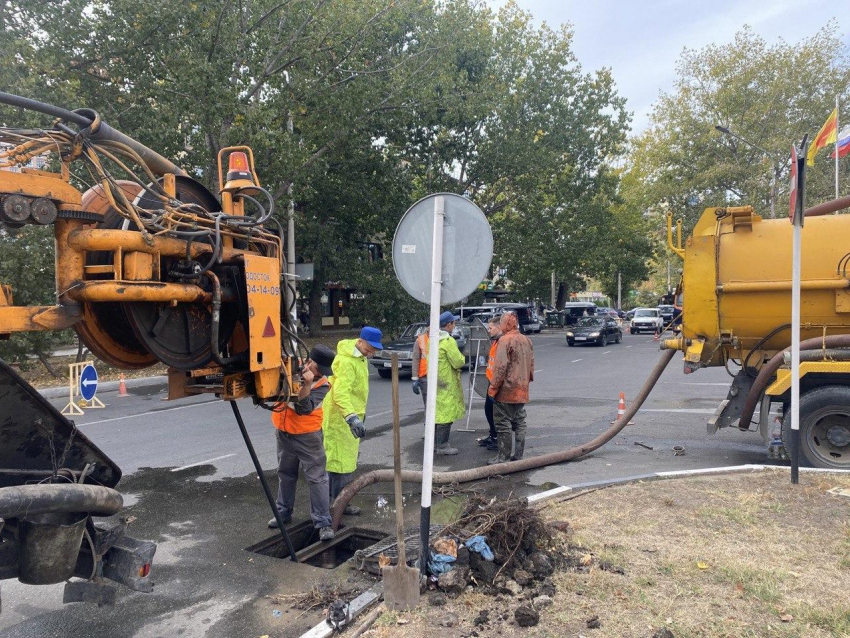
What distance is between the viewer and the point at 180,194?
3697mm

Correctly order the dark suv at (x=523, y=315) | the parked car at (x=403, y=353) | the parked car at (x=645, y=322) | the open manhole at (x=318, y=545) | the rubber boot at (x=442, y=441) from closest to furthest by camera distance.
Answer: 1. the open manhole at (x=318, y=545)
2. the rubber boot at (x=442, y=441)
3. the parked car at (x=403, y=353)
4. the dark suv at (x=523, y=315)
5. the parked car at (x=645, y=322)

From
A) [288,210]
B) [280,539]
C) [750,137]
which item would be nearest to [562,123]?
[750,137]

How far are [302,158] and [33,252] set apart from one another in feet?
22.6

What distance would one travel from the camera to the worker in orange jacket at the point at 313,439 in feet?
17.5

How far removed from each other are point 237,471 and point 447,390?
109 inches

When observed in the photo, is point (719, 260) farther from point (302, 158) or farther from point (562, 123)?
point (562, 123)

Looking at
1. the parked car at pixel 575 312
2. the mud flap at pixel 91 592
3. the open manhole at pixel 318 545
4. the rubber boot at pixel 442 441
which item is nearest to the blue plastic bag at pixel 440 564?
the open manhole at pixel 318 545

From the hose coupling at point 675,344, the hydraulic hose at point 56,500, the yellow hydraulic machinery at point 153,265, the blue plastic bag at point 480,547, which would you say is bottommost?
the blue plastic bag at point 480,547

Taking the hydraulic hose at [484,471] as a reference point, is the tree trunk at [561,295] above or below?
above

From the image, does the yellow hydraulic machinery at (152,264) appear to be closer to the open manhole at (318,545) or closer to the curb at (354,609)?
the curb at (354,609)

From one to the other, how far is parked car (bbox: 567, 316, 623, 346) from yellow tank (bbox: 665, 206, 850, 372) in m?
21.9

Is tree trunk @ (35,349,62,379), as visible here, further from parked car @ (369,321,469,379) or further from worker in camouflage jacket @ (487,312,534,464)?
worker in camouflage jacket @ (487,312,534,464)

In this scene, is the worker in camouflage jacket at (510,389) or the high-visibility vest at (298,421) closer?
the high-visibility vest at (298,421)

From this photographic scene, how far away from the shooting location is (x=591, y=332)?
29.5 meters
